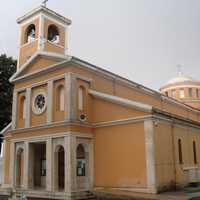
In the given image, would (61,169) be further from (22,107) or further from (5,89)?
Answer: (5,89)

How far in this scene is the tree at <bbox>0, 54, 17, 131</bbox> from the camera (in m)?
35.3

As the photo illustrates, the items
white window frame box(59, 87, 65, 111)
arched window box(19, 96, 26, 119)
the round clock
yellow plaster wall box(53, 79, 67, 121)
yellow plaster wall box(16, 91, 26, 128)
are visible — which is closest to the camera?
yellow plaster wall box(53, 79, 67, 121)

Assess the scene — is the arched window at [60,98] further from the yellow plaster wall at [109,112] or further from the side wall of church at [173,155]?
the side wall of church at [173,155]

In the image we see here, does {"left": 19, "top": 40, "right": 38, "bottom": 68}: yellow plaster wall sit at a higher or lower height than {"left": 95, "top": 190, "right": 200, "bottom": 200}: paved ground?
higher

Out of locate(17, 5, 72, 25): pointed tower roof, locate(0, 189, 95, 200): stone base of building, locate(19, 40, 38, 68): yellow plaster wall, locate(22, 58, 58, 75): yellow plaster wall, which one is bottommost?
Answer: locate(0, 189, 95, 200): stone base of building

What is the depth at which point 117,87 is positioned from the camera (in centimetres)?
2539

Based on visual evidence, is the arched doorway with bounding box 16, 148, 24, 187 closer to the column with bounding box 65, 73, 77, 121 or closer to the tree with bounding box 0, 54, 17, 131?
the column with bounding box 65, 73, 77, 121

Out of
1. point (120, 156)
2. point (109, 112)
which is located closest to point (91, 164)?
point (120, 156)

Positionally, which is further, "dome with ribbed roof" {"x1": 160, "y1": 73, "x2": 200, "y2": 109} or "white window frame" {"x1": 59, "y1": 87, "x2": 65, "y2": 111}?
"dome with ribbed roof" {"x1": 160, "y1": 73, "x2": 200, "y2": 109}

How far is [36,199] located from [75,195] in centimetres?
328

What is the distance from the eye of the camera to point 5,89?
3616 centimetres

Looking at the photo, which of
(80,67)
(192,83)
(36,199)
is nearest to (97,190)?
(36,199)

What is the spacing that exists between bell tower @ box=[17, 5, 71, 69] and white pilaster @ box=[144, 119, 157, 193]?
12368 millimetres

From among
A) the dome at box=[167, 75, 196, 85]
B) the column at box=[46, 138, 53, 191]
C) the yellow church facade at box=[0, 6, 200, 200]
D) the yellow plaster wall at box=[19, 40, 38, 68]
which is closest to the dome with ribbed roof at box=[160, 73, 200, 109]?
the dome at box=[167, 75, 196, 85]
